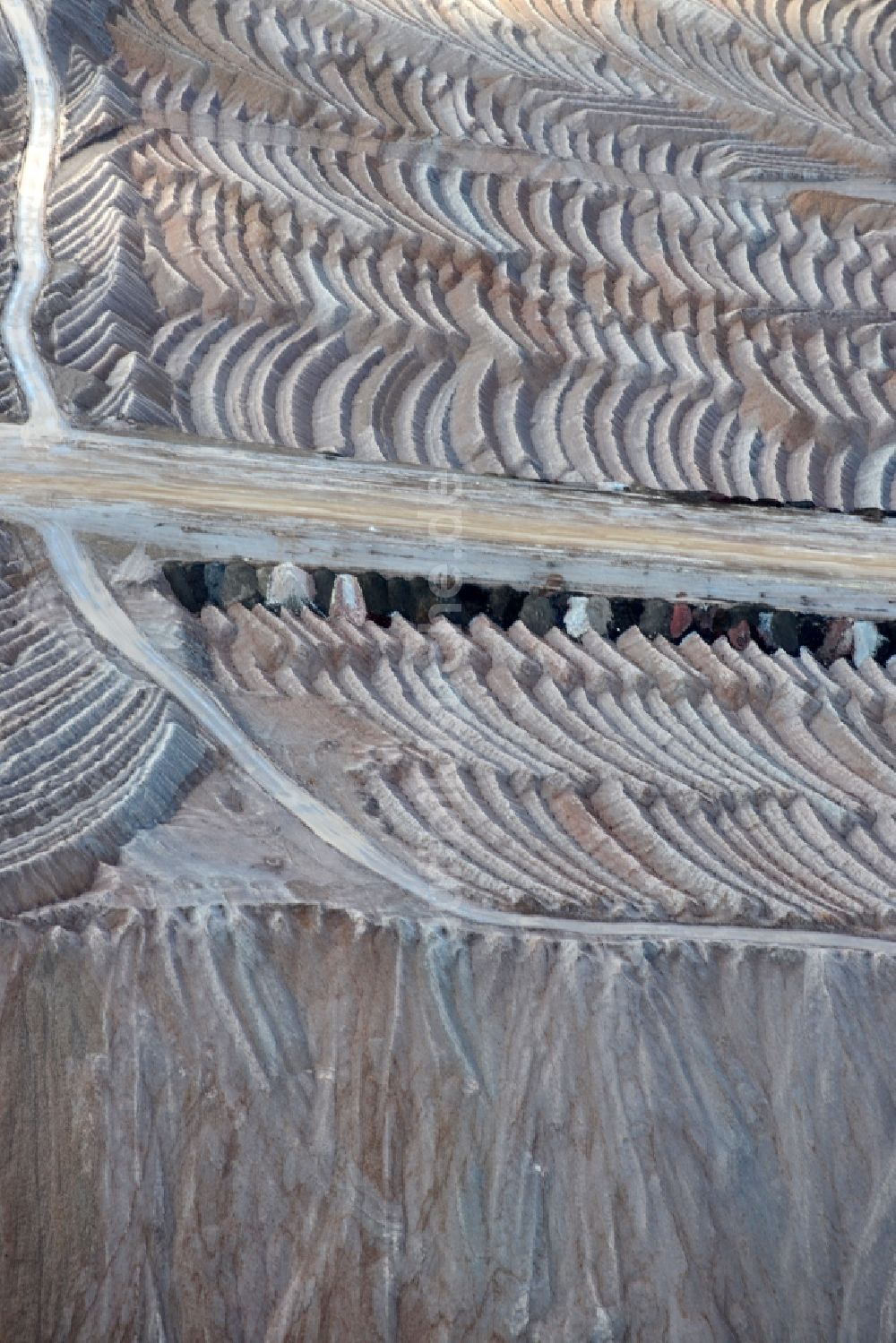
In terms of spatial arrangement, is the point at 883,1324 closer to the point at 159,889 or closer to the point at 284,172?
the point at 159,889

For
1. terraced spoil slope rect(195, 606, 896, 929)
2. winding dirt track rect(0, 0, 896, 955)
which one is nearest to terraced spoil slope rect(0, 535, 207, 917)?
winding dirt track rect(0, 0, 896, 955)

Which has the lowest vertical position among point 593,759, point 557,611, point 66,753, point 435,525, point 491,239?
point 66,753

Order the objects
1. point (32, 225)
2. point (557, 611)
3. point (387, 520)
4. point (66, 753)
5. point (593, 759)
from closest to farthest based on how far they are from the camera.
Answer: point (66, 753), point (593, 759), point (557, 611), point (387, 520), point (32, 225)

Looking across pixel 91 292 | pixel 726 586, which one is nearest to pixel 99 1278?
pixel 726 586

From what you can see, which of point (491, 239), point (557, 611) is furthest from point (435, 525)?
point (491, 239)

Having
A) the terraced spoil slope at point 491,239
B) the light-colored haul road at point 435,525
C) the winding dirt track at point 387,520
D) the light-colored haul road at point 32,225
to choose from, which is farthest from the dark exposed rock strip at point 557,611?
the light-colored haul road at point 32,225

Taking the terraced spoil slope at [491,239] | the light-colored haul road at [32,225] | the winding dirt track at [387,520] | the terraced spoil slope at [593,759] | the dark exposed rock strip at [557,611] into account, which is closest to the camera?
the terraced spoil slope at [593,759]

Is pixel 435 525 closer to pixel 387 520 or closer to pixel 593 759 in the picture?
pixel 387 520

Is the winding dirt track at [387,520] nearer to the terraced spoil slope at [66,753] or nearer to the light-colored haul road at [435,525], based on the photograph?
the light-colored haul road at [435,525]

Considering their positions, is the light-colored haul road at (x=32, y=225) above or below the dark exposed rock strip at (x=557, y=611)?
above
